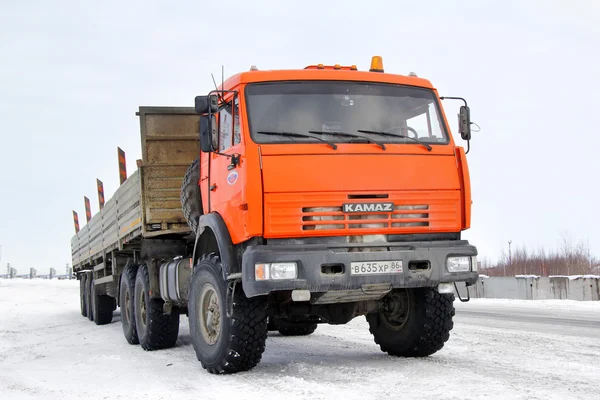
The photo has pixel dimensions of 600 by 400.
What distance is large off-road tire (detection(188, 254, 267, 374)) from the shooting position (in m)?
6.71

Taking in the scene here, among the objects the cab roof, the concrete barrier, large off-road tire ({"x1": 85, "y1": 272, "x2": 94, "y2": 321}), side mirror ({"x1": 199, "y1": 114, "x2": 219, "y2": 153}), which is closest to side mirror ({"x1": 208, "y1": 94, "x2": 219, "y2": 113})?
Answer: side mirror ({"x1": 199, "y1": 114, "x2": 219, "y2": 153})

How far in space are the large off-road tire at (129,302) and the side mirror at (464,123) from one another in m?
5.84

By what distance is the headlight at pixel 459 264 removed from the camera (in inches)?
262

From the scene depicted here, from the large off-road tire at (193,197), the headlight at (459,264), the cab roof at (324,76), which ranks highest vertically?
the cab roof at (324,76)

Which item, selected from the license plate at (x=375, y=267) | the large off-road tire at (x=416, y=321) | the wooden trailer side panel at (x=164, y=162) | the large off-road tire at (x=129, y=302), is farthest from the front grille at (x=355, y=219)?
the large off-road tire at (x=129, y=302)

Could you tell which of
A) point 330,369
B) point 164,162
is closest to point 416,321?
point 330,369

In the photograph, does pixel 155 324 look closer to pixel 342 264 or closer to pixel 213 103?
pixel 213 103

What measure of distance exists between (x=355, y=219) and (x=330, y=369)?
5.36ft

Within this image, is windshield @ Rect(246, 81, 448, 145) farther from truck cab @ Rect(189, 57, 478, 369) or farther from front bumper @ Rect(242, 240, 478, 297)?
front bumper @ Rect(242, 240, 478, 297)

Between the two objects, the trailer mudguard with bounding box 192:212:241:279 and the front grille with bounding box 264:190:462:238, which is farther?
the trailer mudguard with bounding box 192:212:241:279

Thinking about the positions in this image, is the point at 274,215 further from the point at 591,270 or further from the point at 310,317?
the point at 591,270

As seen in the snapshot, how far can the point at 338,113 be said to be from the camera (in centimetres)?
689

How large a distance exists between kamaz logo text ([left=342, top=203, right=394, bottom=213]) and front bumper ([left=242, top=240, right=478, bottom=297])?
31 centimetres

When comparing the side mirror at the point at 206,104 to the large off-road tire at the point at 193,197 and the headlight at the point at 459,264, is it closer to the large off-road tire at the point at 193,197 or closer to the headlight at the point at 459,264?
the large off-road tire at the point at 193,197
